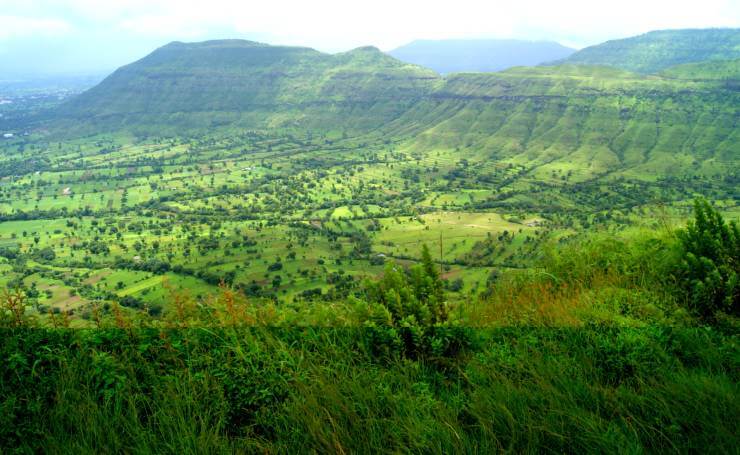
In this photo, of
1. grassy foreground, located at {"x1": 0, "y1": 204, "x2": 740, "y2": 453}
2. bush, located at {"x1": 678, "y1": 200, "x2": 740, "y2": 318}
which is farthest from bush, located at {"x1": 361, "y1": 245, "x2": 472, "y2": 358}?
bush, located at {"x1": 678, "y1": 200, "x2": 740, "y2": 318}

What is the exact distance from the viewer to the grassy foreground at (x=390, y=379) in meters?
3.20

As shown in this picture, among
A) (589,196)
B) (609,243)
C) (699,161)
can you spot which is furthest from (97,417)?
(699,161)

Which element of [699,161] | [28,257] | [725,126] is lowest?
[28,257]

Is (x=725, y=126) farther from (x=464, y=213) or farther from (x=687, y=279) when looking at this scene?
(x=687, y=279)

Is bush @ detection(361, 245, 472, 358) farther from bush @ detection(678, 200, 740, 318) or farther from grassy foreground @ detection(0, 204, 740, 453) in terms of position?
bush @ detection(678, 200, 740, 318)

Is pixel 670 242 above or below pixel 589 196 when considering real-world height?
above

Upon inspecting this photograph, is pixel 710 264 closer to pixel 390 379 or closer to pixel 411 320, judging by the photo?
pixel 411 320

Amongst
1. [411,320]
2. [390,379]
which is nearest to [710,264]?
[411,320]

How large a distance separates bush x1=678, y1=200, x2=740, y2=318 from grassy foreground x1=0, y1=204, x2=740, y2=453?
1.4 inches

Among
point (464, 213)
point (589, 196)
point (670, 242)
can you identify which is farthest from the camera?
point (589, 196)

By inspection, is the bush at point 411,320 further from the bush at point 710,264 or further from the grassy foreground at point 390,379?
the bush at point 710,264

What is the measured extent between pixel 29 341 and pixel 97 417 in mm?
1491

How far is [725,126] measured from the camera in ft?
589

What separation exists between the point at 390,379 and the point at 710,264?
453cm
